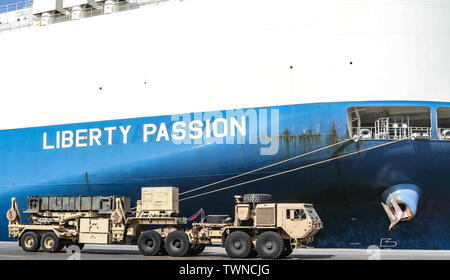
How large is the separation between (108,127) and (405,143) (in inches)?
439

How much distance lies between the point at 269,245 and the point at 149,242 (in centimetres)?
414

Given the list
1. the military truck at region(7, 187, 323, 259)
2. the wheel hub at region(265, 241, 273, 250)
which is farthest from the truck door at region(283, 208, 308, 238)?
the wheel hub at region(265, 241, 273, 250)

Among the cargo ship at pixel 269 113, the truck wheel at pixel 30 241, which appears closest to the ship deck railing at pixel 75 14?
the cargo ship at pixel 269 113

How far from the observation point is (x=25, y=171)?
22578mm

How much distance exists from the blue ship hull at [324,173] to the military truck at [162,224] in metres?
1.08

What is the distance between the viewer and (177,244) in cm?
1717

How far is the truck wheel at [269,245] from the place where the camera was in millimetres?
15738

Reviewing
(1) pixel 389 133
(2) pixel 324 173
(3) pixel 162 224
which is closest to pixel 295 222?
(2) pixel 324 173

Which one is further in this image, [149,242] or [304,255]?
[304,255]

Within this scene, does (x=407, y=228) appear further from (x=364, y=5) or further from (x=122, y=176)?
(x=122, y=176)

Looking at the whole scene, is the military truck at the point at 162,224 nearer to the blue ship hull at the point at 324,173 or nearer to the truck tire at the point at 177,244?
the truck tire at the point at 177,244

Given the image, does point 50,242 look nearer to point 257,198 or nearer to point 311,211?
point 257,198

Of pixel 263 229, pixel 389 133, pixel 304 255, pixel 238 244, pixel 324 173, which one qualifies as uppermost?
pixel 389 133
